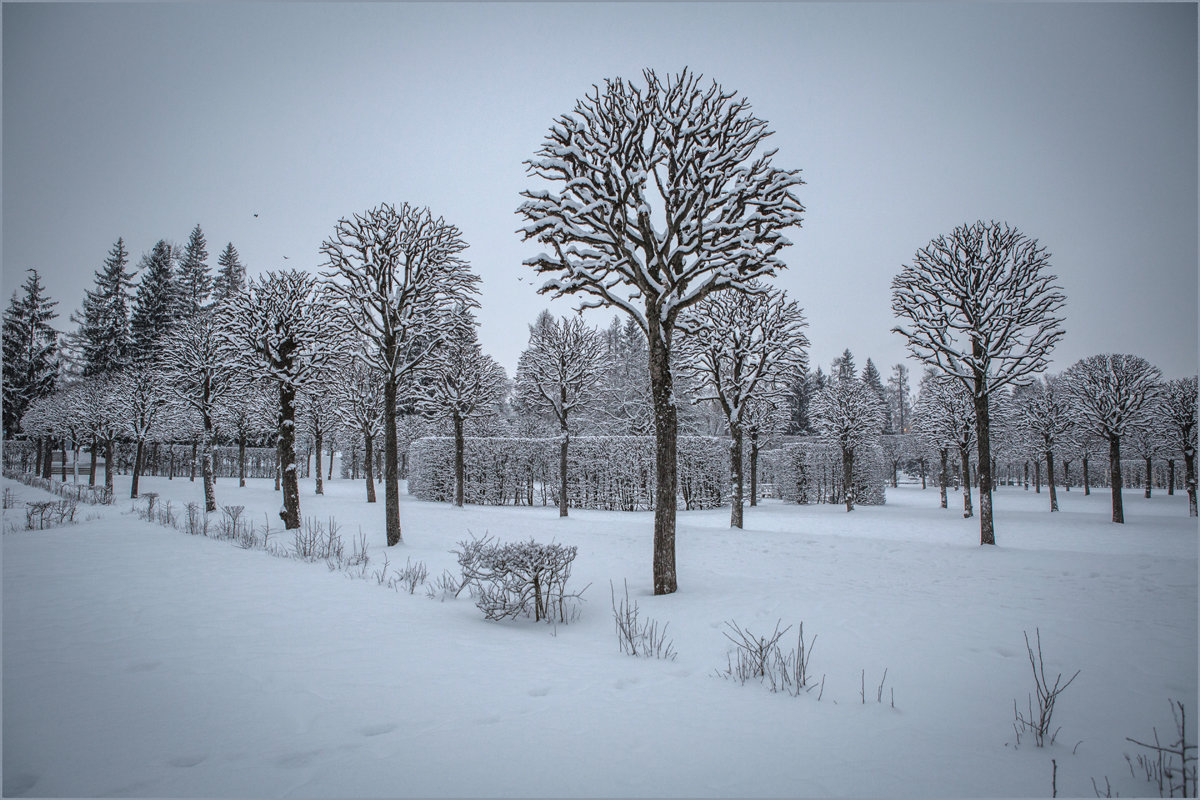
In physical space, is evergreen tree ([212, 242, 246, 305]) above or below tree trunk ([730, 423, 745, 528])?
above

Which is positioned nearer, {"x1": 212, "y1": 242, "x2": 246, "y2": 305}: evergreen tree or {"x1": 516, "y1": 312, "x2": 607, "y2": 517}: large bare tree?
{"x1": 516, "y1": 312, "x2": 607, "y2": 517}: large bare tree

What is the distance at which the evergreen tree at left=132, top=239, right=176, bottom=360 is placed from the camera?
3534 cm

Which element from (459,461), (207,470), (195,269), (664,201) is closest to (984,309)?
(664,201)

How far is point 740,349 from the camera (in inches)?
596

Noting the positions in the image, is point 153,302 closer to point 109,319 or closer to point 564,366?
point 109,319

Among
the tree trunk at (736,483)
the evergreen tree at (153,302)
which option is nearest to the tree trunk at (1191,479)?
the tree trunk at (736,483)

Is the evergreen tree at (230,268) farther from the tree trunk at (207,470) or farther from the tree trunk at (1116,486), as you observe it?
the tree trunk at (1116,486)

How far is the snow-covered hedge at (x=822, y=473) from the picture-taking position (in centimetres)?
2411

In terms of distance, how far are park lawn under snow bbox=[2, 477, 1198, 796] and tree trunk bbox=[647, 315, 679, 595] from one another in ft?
1.53

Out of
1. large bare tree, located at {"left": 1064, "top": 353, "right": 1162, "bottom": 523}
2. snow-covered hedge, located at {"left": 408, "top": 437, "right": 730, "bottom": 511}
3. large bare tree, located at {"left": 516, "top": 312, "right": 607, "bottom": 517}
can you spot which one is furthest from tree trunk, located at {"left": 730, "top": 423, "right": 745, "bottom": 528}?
large bare tree, located at {"left": 1064, "top": 353, "right": 1162, "bottom": 523}

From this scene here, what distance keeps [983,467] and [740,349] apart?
689cm

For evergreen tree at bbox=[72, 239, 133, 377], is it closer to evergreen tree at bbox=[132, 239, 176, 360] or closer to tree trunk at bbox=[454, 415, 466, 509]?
evergreen tree at bbox=[132, 239, 176, 360]

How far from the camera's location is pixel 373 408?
23.0m

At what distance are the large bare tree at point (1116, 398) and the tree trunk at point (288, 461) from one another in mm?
26282
